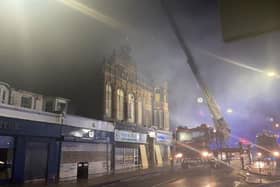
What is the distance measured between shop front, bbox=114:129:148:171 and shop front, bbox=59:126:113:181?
153 cm

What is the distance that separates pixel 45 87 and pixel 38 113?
29.3 feet

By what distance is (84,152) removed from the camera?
23.1 metres

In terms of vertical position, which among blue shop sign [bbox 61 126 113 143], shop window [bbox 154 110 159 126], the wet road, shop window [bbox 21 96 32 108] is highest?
shop window [bbox 154 110 159 126]

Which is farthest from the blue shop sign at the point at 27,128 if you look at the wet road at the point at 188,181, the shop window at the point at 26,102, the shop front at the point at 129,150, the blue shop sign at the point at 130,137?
the shop front at the point at 129,150

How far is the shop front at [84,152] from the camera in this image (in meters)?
Answer: 20.5

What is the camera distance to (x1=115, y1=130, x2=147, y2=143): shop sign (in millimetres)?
28169

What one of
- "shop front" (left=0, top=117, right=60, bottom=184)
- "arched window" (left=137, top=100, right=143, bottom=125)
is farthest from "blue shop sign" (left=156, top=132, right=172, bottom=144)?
"shop front" (left=0, top=117, right=60, bottom=184)

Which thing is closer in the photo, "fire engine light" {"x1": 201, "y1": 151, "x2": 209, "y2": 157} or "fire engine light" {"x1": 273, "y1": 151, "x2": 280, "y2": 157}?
"fire engine light" {"x1": 201, "y1": 151, "x2": 209, "y2": 157}

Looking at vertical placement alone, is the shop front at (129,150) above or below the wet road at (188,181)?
above

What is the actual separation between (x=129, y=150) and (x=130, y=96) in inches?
253

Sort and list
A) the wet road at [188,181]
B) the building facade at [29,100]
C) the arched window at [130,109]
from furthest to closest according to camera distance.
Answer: the arched window at [130,109] → the building facade at [29,100] → the wet road at [188,181]

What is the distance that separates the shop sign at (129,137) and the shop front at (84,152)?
1405mm

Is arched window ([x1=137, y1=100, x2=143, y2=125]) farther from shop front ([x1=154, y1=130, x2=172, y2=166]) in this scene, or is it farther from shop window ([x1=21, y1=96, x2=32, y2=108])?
shop window ([x1=21, y1=96, x2=32, y2=108])

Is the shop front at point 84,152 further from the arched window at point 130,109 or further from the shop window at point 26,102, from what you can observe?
the arched window at point 130,109
